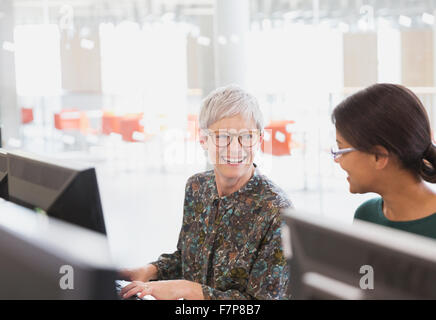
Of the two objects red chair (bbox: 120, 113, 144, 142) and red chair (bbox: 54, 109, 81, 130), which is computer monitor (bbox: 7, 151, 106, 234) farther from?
red chair (bbox: 54, 109, 81, 130)

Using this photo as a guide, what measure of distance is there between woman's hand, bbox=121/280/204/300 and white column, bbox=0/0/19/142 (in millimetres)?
4185

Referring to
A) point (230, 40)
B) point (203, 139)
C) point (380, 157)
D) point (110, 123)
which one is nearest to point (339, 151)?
point (380, 157)

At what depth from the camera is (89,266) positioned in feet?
2.97

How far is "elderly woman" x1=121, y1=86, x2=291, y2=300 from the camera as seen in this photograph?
1.65 metres

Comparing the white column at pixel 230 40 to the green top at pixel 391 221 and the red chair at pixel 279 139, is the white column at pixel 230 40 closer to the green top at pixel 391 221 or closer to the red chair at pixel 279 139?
the red chair at pixel 279 139

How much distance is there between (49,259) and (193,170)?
4399 mm

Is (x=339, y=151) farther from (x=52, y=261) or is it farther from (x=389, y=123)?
(x=52, y=261)

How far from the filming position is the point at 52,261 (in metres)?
0.94

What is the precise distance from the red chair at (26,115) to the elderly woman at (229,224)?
4.02m

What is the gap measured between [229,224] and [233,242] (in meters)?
0.06

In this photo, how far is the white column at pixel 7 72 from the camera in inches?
212

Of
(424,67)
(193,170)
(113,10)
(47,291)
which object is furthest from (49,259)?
(113,10)

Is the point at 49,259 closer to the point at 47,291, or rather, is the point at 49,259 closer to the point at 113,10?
the point at 47,291

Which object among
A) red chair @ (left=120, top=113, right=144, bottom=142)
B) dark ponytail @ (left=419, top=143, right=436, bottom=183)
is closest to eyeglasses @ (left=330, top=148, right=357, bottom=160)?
dark ponytail @ (left=419, top=143, right=436, bottom=183)
